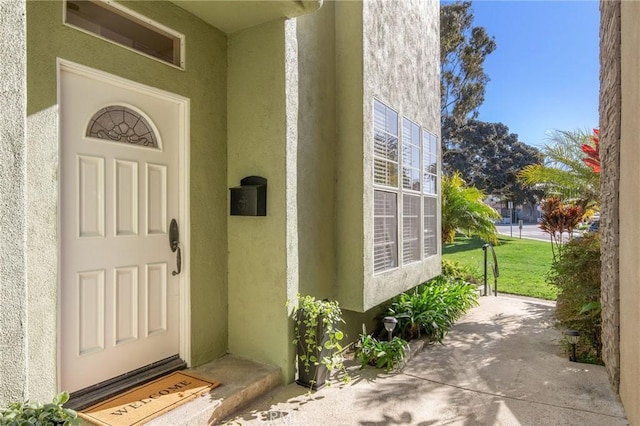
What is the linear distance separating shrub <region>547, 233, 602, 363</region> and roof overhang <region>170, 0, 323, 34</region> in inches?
180

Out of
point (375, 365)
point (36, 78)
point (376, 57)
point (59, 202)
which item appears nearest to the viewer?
point (36, 78)

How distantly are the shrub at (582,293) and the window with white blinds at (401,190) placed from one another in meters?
1.96

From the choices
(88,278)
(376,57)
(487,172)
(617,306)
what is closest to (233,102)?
(376,57)

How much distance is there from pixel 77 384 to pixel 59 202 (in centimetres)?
140

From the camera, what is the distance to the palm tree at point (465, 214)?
9.91m

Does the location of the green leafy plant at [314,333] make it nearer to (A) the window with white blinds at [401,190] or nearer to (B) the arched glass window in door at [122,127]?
(A) the window with white blinds at [401,190]

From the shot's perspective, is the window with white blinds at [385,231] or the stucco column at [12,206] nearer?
the stucco column at [12,206]

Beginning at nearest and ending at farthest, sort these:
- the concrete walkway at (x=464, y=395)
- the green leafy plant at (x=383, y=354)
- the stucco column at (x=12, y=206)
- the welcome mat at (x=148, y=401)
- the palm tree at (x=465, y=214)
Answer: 1. the stucco column at (x=12, y=206)
2. the welcome mat at (x=148, y=401)
3. the concrete walkway at (x=464, y=395)
4. the green leafy plant at (x=383, y=354)
5. the palm tree at (x=465, y=214)

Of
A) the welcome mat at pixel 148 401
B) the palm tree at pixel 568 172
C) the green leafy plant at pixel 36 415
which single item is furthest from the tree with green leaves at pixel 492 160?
the green leafy plant at pixel 36 415

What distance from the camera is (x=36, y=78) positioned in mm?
2516

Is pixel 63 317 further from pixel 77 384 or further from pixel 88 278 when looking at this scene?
pixel 77 384

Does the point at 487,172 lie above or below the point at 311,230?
above

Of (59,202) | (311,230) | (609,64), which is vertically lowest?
(311,230)

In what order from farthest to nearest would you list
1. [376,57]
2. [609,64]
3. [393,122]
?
[393,122] → [376,57] → [609,64]
